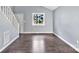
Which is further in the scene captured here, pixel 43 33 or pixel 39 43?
pixel 39 43

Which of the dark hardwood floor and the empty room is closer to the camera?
the empty room

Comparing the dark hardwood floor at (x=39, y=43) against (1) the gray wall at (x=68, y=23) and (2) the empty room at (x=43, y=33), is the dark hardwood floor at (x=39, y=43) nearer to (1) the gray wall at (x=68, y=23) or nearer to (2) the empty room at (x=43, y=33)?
(2) the empty room at (x=43, y=33)

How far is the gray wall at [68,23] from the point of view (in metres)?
2.90

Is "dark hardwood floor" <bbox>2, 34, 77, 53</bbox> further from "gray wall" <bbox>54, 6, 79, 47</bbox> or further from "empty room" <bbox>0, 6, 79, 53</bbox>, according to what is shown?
"gray wall" <bbox>54, 6, 79, 47</bbox>

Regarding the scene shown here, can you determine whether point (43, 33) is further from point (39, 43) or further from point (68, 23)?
point (68, 23)

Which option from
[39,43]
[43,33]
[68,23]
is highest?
[68,23]

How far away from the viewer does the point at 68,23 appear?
3.36 meters

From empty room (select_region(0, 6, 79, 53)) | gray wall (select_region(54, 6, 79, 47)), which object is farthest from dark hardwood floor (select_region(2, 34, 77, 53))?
gray wall (select_region(54, 6, 79, 47))

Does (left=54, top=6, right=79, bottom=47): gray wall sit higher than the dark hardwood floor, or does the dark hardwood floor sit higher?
(left=54, top=6, right=79, bottom=47): gray wall

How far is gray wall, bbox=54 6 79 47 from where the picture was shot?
9.52 ft

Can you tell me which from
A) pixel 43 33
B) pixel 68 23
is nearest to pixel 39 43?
pixel 43 33
